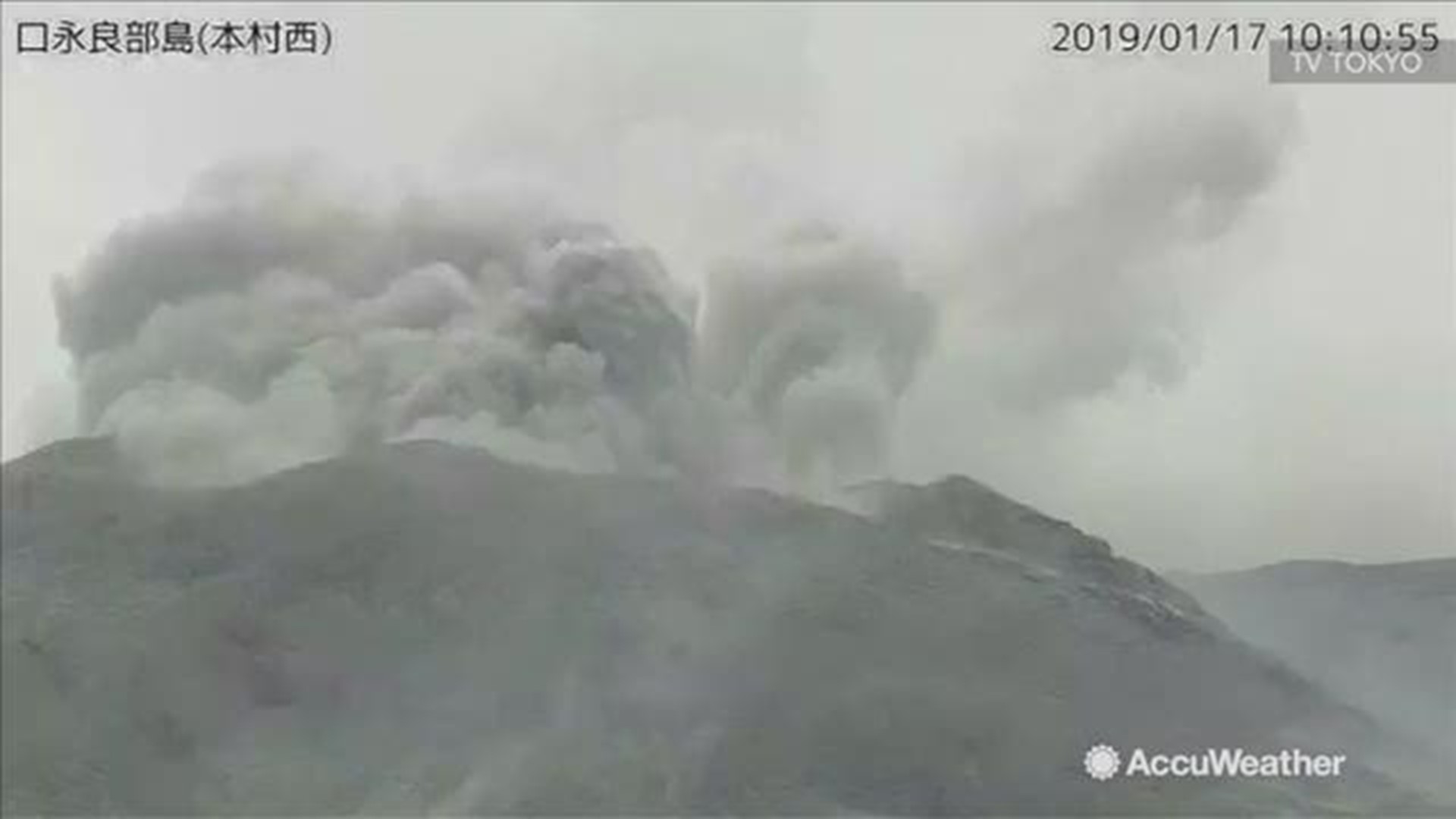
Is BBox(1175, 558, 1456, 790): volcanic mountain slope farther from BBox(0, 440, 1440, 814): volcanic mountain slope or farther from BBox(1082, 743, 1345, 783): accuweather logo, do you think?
BBox(1082, 743, 1345, 783): accuweather logo

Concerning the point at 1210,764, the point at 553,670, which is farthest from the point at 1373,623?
the point at 553,670

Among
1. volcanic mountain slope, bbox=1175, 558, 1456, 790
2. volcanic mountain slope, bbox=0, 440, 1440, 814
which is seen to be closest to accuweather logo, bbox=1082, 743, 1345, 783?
volcanic mountain slope, bbox=0, 440, 1440, 814

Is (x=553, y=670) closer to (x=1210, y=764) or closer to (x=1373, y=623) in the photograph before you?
(x=1210, y=764)

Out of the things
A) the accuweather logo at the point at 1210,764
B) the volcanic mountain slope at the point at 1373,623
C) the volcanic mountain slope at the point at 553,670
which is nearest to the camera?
the accuweather logo at the point at 1210,764

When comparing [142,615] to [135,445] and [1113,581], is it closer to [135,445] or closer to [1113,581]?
[135,445]

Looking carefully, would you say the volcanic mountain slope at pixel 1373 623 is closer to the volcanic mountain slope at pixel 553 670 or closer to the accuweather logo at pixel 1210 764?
the volcanic mountain slope at pixel 553 670

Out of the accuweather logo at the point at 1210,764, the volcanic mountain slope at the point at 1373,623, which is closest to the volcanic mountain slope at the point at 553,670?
the accuweather logo at the point at 1210,764
